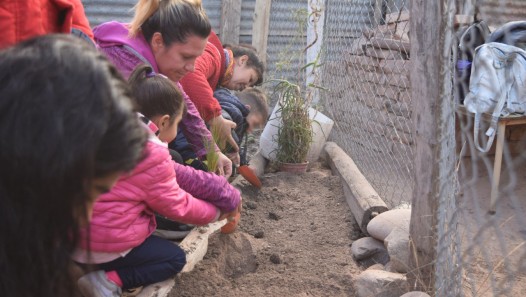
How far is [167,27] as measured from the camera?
3004mm

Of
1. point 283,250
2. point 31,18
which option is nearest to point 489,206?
point 283,250

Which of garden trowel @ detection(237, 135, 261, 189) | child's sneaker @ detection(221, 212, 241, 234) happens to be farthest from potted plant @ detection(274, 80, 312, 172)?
child's sneaker @ detection(221, 212, 241, 234)

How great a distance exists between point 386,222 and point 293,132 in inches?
71.4

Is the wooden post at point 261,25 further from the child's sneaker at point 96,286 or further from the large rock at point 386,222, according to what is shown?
the child's sneaker at point 96,286

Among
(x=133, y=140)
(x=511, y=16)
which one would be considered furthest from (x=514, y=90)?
(x=133, y=140)

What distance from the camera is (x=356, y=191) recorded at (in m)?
3.73

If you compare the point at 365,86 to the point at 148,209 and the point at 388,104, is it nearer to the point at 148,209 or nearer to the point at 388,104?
the point at 388,104

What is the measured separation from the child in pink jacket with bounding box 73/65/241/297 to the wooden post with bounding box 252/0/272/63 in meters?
4.78

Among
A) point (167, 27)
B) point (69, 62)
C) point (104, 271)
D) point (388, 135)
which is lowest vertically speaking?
point (388, 135)

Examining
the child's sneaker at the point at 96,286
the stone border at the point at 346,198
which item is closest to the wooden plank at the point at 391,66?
the stone border at the point at 346,198

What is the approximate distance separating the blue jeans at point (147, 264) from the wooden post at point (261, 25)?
513 centimetres

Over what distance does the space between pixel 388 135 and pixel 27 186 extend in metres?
4.74

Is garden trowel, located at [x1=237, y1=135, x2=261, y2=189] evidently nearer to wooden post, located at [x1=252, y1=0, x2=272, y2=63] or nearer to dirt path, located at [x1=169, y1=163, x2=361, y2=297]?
dirt path, located at [x1=169, y1=163, x2=361, y2=297]

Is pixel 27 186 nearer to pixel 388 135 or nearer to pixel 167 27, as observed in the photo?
pixel 167 27
